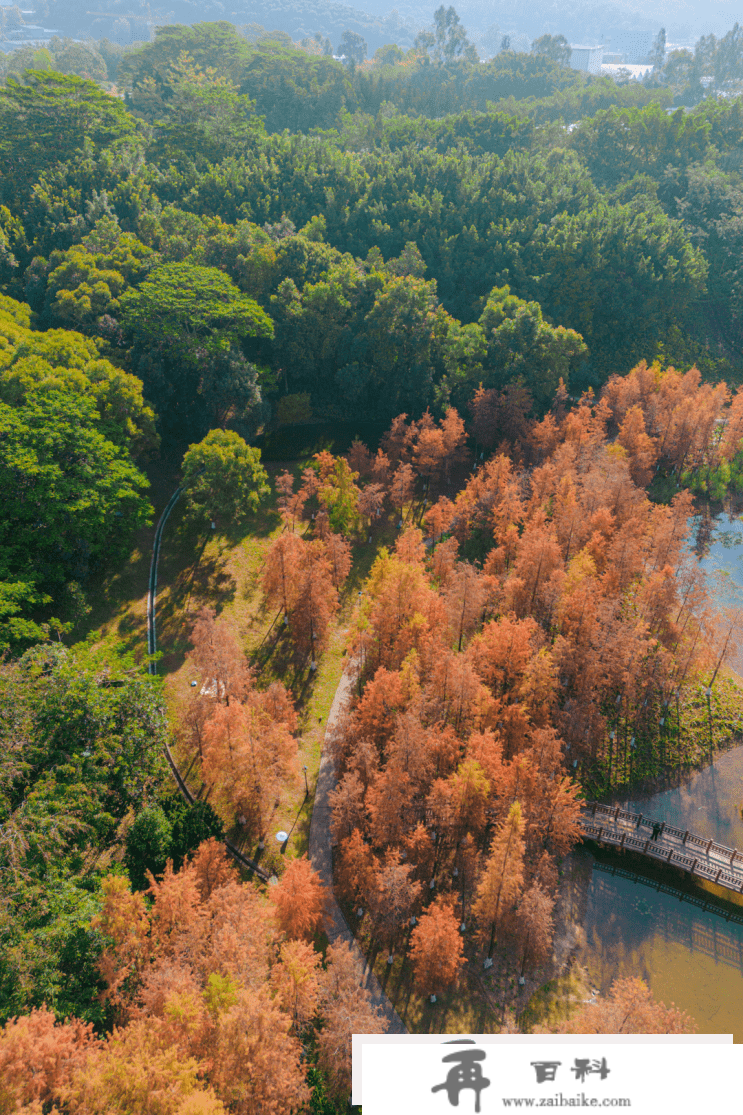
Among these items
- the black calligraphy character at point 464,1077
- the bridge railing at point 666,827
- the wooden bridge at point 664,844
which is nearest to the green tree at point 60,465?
the black calligraphy character at point 464,1077

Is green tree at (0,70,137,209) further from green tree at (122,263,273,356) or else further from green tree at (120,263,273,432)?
green tree at (120,263,273,432)

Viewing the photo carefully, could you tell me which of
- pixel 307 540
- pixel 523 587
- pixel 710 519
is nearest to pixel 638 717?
pixel 523 587

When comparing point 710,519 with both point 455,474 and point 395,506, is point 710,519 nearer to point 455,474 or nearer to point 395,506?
point 455,474

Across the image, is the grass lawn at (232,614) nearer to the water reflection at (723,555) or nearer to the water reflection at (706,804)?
the water reflection at (706,804)

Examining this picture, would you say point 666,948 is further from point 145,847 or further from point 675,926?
point 145,847

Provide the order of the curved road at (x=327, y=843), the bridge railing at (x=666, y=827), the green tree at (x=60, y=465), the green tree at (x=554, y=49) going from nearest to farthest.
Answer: the curved road at (x=327, y=843) → the bridge railing at (x=666, y=827) → the green tree at (x=60, y=465) → the green tree at (x=554, y=49)

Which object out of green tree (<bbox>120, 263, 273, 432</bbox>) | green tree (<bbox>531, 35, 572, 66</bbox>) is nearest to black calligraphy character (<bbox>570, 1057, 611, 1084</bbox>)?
green tree (<bbox>120, 263, 273, 432</bbox>)
